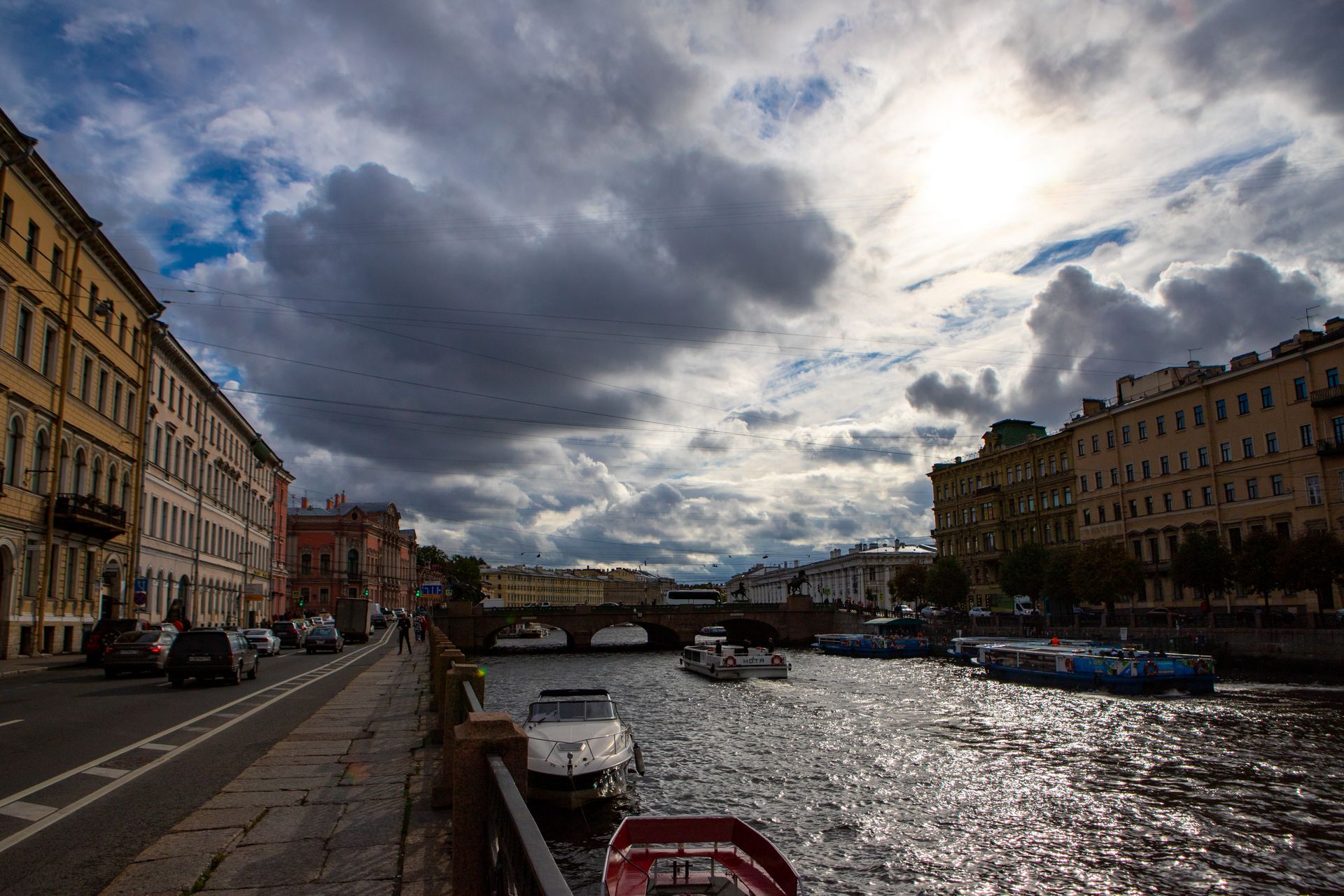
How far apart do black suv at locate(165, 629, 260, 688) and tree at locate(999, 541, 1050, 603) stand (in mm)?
64559

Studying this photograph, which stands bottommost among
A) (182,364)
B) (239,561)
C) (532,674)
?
(532,674)

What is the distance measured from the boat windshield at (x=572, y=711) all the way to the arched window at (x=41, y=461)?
2803 centimetres

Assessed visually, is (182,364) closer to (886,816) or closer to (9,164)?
(9,164)

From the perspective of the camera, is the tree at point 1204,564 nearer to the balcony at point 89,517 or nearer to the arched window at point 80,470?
the balcony at point 89,517

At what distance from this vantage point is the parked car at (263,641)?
45.7 meters

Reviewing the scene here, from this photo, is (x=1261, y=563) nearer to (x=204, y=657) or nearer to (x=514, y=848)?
(x=204, y=657)

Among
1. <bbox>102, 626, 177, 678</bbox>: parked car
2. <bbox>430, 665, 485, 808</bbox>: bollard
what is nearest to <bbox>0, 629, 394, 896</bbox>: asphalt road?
<bbox>102, 626, 177, 678</bbox>: parked car

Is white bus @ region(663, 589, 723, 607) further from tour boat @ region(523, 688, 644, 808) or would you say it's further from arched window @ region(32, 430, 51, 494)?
tour boat @ region(523, 688, 644, 808)

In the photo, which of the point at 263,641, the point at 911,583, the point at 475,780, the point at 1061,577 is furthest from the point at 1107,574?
the point at 475,780

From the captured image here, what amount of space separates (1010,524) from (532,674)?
193ft

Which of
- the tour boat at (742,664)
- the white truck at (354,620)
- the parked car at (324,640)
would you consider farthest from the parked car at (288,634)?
the tour boat at (742,664)

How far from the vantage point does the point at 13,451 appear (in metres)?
35.0

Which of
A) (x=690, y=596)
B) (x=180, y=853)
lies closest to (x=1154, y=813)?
(x=180, y=853)

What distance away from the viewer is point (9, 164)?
33.2 metres
